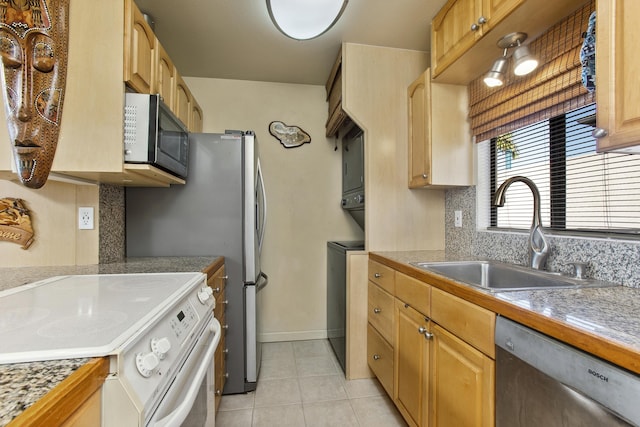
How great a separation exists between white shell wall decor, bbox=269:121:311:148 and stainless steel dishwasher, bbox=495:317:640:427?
2.37 metres

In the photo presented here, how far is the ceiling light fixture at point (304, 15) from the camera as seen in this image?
55.7 inches

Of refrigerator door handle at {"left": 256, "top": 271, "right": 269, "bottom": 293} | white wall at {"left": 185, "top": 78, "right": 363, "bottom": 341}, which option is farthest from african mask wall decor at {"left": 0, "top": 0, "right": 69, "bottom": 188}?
white wall at {"left": 185, "top": 78, "right": 363, "bottom": 341}

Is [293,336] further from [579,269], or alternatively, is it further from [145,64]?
[145,64]

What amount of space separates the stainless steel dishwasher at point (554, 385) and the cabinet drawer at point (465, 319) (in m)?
0.04

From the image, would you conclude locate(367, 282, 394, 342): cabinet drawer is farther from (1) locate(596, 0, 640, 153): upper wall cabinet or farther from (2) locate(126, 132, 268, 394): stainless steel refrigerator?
(1) locate(596, 0, 640, 153): upper wall cabinet

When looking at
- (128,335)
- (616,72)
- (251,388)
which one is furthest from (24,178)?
(616,72)

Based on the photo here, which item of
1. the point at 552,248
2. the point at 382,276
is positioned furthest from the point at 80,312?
the point at 552,248

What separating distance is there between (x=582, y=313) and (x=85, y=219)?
83.7 inches

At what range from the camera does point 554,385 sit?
29.1 inches

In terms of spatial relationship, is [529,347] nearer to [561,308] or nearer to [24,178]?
[561,308]

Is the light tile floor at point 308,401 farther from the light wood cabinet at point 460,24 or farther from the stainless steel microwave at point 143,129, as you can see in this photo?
the light wood cabinet at point 460,24

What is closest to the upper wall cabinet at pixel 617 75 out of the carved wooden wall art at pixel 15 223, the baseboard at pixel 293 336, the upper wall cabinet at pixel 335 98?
the upper wall cabinet at pixel 335 98

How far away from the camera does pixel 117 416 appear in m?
0.57

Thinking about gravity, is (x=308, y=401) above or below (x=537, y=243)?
below
